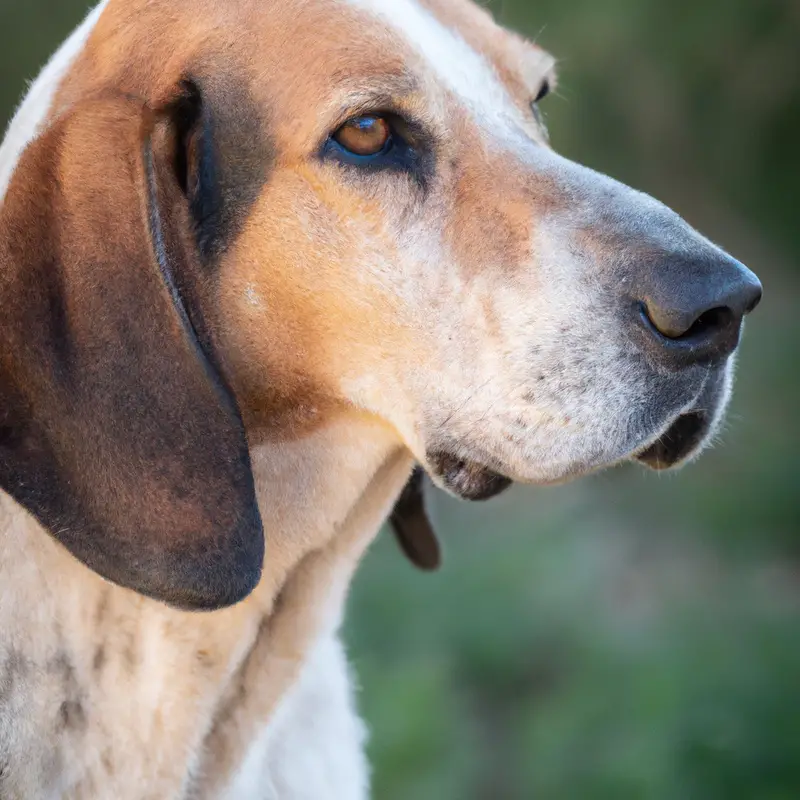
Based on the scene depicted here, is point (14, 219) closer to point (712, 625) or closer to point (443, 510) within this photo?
point (712, 625)

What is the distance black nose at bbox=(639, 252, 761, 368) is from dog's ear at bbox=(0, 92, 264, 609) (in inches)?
31.7

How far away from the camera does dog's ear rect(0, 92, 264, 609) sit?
7.02ft

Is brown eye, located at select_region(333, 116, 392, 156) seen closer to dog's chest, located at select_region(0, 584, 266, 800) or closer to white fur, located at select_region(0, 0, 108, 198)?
white fur, located at select_region(0, 0, 108, 198)

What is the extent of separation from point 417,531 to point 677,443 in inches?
40.5

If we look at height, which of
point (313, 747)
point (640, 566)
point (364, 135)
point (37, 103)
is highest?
point (364, 135)

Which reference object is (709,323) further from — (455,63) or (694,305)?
(455,63)

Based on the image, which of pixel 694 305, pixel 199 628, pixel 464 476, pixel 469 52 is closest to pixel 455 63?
pixel 469 52

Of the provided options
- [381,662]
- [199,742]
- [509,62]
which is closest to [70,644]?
[199,742]

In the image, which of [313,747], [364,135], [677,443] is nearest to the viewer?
[364,135]

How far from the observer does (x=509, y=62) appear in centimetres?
260

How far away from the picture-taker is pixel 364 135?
2.27m

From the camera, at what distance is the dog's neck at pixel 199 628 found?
2.28m

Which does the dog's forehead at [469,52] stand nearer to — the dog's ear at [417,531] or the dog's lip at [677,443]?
the dog's lip at [677,443]

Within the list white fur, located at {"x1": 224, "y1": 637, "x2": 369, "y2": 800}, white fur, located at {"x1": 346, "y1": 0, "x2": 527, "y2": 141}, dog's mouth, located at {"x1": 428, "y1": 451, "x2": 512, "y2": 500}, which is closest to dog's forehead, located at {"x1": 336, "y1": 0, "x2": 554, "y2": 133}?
white fur, located at {"x1": 346, "y1": 0, "x2": 527, "y2": 141}
